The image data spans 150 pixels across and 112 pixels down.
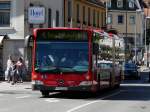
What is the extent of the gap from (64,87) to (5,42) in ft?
54.5

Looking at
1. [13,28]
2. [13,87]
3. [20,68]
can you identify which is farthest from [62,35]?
[13,28]

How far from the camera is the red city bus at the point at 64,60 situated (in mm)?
26125

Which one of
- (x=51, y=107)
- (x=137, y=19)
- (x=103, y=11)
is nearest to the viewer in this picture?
(x=51, y=107)

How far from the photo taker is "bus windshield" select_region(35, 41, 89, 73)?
1031 inches

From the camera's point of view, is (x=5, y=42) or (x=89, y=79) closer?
(x=89, y=79)

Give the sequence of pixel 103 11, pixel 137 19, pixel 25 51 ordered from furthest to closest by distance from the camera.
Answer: pixel 137 19 → pixel 103 11 → pixel 25 51

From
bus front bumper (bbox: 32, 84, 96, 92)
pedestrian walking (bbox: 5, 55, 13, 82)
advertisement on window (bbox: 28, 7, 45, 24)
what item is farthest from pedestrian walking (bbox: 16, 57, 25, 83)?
bus front bumper (bbox: 32, 84, 96, 92)

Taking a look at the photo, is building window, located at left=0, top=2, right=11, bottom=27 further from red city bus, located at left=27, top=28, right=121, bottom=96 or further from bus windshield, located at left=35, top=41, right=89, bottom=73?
bus windshield, located at left=35, top=41, right=89, bottom=73

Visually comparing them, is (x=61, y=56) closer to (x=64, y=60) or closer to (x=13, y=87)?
(x=64, y=60)

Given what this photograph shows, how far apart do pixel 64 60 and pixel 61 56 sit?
21 cm

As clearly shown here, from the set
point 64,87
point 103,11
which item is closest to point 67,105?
point 64,87

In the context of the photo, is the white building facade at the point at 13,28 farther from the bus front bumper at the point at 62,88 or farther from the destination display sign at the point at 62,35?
the bus front bumper at the point at 62,88

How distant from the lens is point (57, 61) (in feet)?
86.3

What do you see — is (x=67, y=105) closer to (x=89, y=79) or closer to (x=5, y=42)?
(x=89, y=79)
